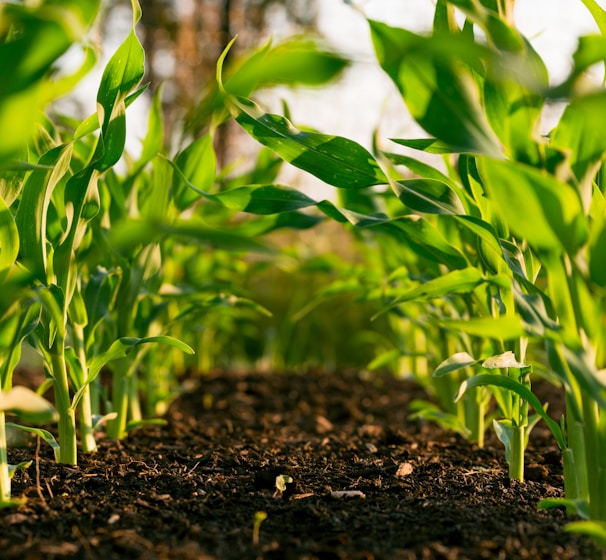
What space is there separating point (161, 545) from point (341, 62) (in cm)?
79

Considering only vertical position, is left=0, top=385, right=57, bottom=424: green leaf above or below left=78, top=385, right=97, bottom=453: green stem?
above

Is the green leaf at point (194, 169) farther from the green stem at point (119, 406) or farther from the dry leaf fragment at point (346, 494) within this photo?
the dry leaf fragment at point (346, 494)

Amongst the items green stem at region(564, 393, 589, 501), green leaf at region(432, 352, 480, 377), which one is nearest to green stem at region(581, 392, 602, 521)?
green stem at region(564, 393, 589, 501)

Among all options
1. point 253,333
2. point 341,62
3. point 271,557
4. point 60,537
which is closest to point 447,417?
point 271,557

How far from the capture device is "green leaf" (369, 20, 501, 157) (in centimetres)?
99

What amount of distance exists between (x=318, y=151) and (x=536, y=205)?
521 millimetres

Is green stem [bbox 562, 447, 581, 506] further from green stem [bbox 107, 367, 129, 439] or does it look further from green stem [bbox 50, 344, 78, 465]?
green stem [bbox 107, 367, 129, 439]

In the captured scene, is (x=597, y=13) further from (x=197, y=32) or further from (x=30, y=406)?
(x=197, y=32)

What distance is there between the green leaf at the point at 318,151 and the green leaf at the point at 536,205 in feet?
1.24

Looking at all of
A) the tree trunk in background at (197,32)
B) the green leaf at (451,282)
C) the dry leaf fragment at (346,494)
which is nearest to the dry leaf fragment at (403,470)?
the dry leaf fragment at (346,494)

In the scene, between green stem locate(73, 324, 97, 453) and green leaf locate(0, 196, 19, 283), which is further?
green stem locate(73, 324, 97, 453)

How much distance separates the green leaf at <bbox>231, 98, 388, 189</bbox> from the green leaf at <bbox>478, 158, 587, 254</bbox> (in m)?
0.38

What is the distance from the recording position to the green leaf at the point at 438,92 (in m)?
0.99

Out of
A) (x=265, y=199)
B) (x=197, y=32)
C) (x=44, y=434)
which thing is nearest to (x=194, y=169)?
(x=265, y=199)
